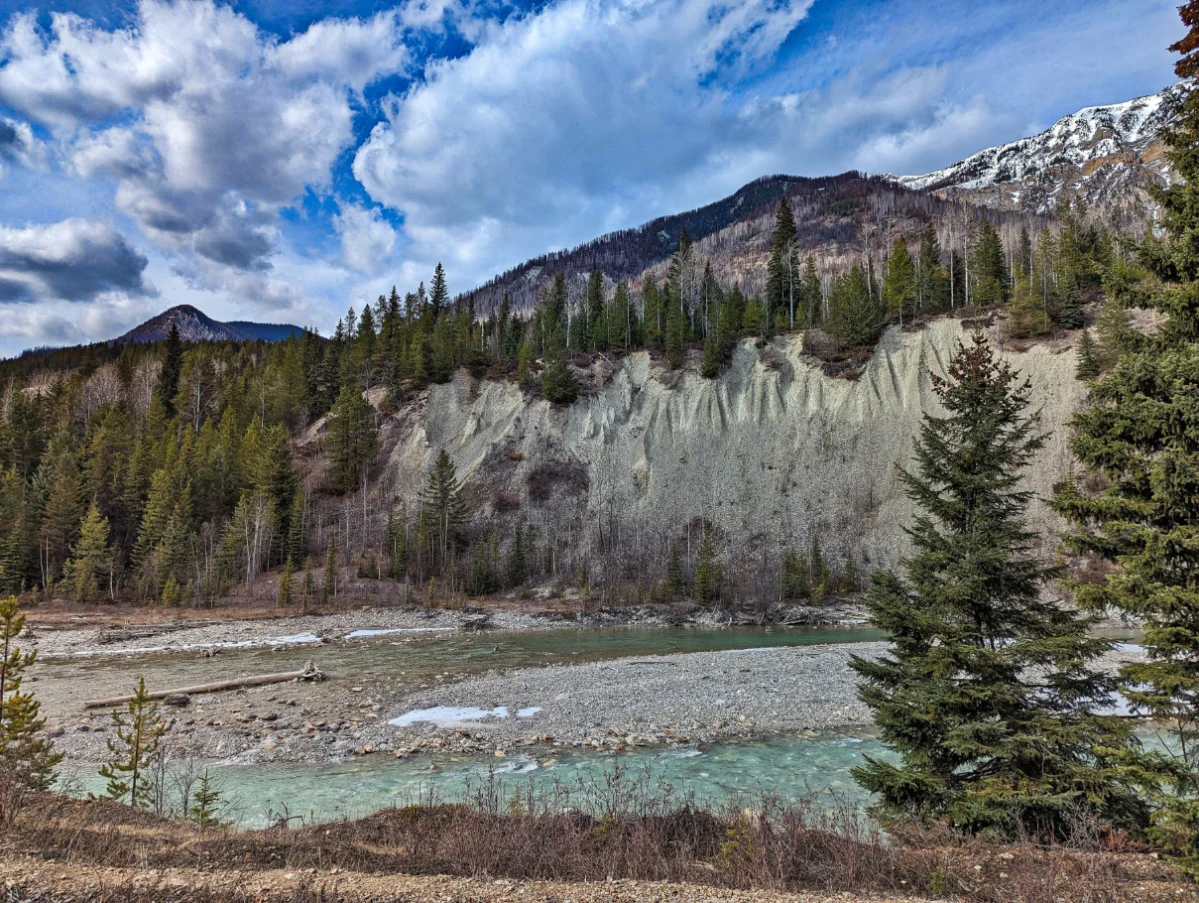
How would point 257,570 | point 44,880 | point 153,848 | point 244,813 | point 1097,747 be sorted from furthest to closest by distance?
point 257,570, point 244,813, point 1097,747, point 153,848, point 44,880

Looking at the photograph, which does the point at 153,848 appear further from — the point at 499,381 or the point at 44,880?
the point at 499,381

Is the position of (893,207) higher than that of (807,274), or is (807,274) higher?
(893,207)

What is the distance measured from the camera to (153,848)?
638cm

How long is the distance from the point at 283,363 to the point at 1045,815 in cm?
8677

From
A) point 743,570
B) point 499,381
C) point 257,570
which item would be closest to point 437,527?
point 257,570

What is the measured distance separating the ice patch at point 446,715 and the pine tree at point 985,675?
40.2 ft

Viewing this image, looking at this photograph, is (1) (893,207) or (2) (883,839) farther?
(1) (893,207)

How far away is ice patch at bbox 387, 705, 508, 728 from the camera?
17.1 metres

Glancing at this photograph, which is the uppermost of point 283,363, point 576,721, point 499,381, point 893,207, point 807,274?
point 893,207

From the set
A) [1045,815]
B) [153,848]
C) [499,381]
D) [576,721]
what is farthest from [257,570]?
[1045,815]

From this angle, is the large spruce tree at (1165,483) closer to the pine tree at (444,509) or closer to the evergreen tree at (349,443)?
the pine tree at (444,509)

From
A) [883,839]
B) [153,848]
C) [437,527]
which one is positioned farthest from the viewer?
[437,527]

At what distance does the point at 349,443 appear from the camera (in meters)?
62.4

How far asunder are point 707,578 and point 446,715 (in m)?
30.7
